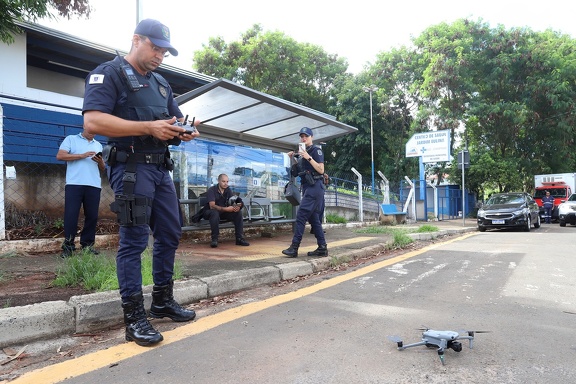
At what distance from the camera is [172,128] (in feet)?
8.64

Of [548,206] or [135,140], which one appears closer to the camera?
[135,140]

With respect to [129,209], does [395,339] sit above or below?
below

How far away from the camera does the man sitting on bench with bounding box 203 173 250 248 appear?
6.68m

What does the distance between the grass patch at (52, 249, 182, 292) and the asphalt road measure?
0.89 meters

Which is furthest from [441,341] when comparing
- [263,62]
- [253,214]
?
[263,62]

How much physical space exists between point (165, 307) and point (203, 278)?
920mm

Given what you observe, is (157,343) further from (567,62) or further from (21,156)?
(567,62)

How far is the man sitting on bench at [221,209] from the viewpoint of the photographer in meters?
6.68

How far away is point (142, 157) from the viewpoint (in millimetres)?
2787

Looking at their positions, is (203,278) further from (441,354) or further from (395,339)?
(441,354)

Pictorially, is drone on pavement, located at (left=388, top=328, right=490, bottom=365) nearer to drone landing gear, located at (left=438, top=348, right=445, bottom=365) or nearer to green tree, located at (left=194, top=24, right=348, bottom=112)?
drone landing gear, located at (left=438, top=348, right=445, bottom=365)

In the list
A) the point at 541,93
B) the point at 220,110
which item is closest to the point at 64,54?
the point at 220,110

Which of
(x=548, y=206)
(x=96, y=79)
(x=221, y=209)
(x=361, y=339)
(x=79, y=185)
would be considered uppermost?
(x=96, y=79)

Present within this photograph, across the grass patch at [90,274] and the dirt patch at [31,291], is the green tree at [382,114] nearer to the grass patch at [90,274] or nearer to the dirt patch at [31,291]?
the grass patch at [90,274]
